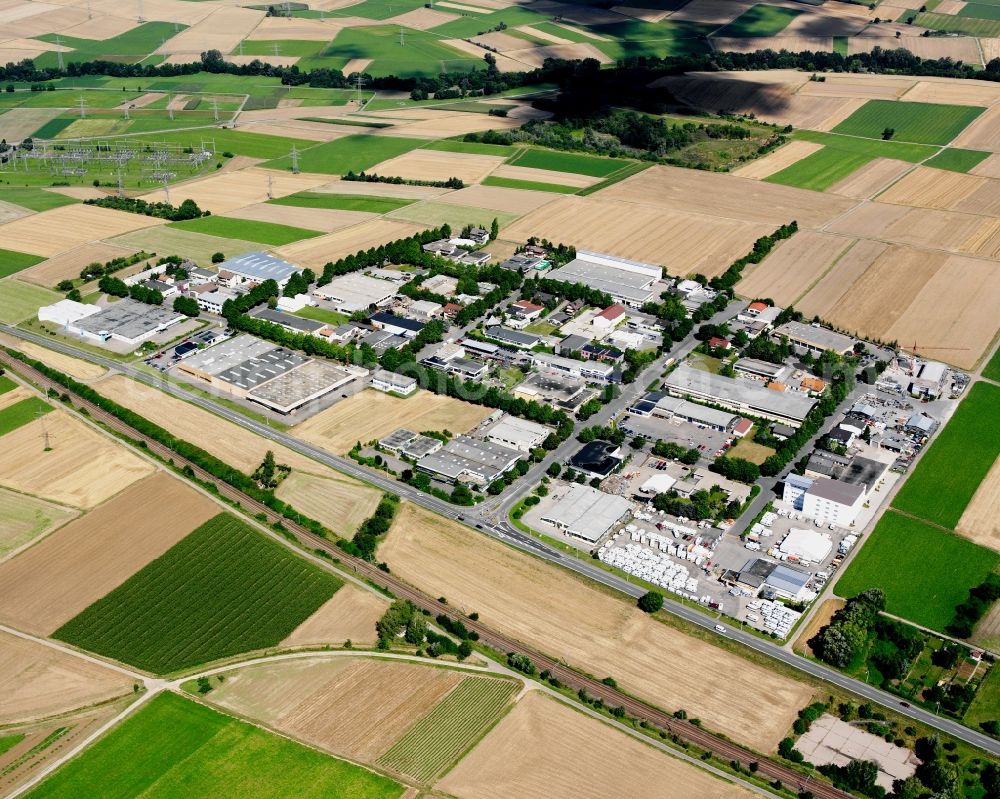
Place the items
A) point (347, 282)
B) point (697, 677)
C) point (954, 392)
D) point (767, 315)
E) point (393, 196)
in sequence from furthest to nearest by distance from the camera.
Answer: point (393, 196) → point (347, 282) → point (767, 315) → point (954, 392) → point (697, 677)

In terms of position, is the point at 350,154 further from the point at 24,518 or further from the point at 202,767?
the point at 202,767

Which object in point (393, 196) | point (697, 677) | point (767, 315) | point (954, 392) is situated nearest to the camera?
point (697, 677)

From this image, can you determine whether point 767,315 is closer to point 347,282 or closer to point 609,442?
point 609,442

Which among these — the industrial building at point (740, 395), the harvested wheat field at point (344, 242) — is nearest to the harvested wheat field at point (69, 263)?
the harvested wheat field at point (344, 242)

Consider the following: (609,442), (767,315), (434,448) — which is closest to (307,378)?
(434,448)

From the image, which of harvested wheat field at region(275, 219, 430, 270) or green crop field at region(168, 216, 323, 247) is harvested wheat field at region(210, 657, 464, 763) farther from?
green crop field at region(168, 216, 323, 247)

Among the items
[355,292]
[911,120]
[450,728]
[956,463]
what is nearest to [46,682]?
[450,728]
